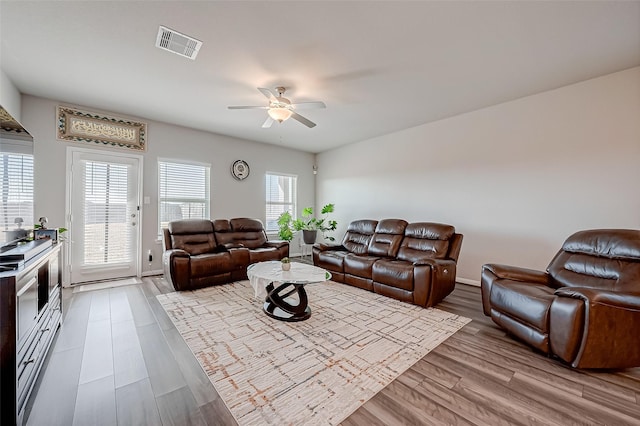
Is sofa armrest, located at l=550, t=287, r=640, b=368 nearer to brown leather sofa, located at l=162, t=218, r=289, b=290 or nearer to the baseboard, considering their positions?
the baseboard

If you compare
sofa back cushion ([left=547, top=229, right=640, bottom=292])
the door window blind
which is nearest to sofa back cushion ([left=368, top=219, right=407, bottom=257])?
sofa back cushion ([left=547, top=229, right=640, bottom=292])

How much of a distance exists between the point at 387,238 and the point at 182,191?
398 centimetres

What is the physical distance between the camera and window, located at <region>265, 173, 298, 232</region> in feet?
20.8

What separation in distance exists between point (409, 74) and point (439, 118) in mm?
1805

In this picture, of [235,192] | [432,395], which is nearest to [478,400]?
[432,395]

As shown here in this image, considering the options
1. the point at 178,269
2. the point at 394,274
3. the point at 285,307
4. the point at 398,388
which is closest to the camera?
the point at 398,388

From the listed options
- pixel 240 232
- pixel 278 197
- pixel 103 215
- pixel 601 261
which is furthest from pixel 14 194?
pixel 601 261

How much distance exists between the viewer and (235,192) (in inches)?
223

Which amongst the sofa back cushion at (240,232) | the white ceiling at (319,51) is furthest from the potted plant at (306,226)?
the white ceiling at (319,51)

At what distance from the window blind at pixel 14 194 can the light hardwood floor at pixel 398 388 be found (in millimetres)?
1047

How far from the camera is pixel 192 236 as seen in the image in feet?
14.3

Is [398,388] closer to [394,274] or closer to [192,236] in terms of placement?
[394,274]

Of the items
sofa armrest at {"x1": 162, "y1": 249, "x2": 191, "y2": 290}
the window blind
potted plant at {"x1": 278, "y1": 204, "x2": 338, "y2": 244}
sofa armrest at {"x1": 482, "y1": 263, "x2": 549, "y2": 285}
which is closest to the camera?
the window blind

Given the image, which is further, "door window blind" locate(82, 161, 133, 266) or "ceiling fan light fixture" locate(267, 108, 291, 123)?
"door window blind" locate(82, 161, 133, 266)
